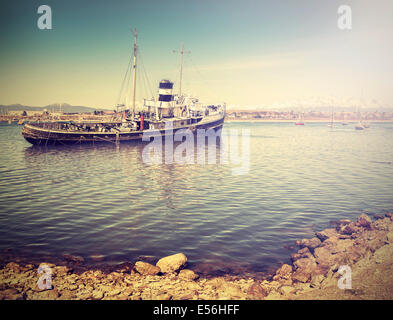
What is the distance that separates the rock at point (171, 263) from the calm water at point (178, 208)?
0.79m

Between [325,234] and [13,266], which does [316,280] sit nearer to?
[325,234]

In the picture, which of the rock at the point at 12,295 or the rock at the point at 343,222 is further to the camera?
the rock at the point at 343,222

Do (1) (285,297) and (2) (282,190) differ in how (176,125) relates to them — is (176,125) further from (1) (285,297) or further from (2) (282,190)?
(1) (285,297)

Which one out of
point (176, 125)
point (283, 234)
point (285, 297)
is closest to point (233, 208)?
point (283, 234)

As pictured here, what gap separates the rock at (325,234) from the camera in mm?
13359

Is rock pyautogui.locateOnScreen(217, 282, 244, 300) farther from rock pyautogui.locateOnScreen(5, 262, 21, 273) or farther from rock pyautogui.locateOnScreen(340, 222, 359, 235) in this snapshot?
rock pyautogui.locateOnScreen(340, 222, 359, 235)

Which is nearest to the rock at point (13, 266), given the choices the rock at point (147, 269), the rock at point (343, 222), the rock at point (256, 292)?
the rock at point (147, 269)

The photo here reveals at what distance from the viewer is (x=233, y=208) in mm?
17781

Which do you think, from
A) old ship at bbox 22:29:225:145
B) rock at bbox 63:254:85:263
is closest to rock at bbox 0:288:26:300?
rock at bbox 63:254:85:263

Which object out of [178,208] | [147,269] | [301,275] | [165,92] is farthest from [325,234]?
[165,92]

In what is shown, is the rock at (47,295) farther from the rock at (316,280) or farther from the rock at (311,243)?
the rock at (311,243)

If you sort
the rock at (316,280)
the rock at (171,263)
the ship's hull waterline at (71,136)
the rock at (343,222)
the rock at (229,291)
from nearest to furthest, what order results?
the rock at (229,291) < the rock at (316,280) < the rock at (171,263) < the rock at (343,222) < the ship's hull waterline at (71,136)

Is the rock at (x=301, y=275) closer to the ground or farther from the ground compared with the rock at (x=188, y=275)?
closer to the ground

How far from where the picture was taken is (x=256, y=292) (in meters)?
8.62
